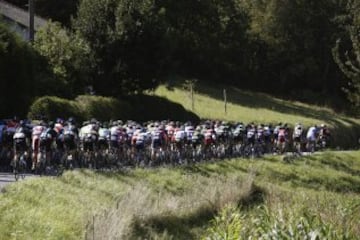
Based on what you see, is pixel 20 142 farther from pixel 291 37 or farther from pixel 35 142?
pixel 291 37

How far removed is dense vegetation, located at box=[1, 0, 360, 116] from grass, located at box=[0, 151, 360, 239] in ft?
29.0

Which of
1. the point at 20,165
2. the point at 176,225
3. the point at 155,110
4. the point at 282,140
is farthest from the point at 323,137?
the point at 20,165

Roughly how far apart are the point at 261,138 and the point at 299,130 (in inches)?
161

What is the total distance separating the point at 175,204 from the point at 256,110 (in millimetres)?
30962

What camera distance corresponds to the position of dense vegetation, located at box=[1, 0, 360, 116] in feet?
123

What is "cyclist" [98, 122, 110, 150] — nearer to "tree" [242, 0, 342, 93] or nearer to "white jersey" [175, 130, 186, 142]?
"white jersey" [175, 130, 186, 142]

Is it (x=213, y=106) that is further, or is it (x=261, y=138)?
(x=213, y=106)

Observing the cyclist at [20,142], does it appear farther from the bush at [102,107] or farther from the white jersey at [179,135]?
the bush at [102,107]

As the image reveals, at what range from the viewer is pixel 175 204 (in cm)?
2161

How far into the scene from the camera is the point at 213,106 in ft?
165

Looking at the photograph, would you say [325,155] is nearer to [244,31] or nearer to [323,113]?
[323,113]

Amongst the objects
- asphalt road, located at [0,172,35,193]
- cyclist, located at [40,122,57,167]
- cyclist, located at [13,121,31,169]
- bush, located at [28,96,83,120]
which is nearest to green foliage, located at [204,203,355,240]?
asphalt road, located at [0,172,35,193]

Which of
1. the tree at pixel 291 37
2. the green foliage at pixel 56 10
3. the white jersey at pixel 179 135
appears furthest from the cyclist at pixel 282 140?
the tree at pixel 291 37

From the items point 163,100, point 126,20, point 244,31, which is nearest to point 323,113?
point 244,31
